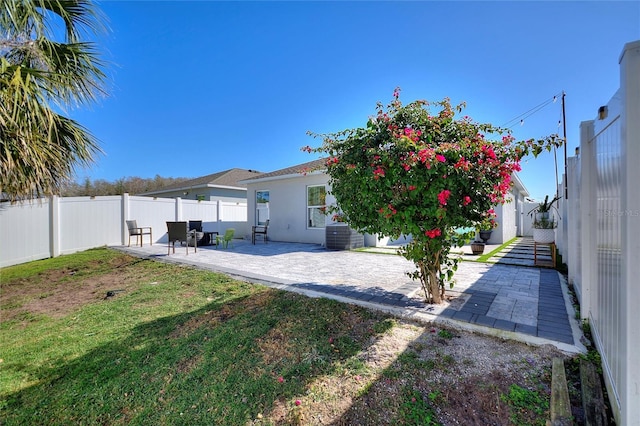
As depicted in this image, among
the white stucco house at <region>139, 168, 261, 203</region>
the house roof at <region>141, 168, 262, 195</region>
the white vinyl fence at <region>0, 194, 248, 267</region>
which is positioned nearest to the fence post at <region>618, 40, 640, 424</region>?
the white vinyl fence at <region>0, 194, 248, 267</region>

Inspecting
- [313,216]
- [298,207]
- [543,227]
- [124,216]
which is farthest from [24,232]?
[543,227]

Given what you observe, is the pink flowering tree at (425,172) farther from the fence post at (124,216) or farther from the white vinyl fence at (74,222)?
the fence post at (124,216)

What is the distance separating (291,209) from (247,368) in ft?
34.0

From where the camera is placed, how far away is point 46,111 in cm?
422

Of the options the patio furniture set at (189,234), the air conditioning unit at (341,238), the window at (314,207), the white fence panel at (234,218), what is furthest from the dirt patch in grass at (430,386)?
the white fence panel at (234,218)

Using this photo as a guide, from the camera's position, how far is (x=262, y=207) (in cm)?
Result: 1466

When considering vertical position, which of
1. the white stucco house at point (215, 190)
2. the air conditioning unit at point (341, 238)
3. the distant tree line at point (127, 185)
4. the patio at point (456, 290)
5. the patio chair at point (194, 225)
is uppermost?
the distant tree line at point (127, 185)

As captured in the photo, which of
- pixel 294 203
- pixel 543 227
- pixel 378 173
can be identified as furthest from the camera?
pixel 294 203

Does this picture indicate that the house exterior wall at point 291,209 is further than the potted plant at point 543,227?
Yes

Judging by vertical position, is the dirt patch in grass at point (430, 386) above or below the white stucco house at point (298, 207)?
below

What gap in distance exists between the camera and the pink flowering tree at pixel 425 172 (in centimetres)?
319

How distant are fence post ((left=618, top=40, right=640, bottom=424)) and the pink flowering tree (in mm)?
1513

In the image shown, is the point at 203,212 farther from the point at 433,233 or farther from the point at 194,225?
the point at 433,233

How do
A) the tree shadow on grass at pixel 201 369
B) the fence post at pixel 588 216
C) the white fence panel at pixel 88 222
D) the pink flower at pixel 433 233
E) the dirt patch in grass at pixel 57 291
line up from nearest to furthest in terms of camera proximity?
1. the tree shadow on grass at pixel 201 369
2. the fence post at pixel 588 216
3. the pink flower at pixel 433 233
4. the dirt patch in grass at pixel 57 291
5. the white fence panel at pixel 88 222
